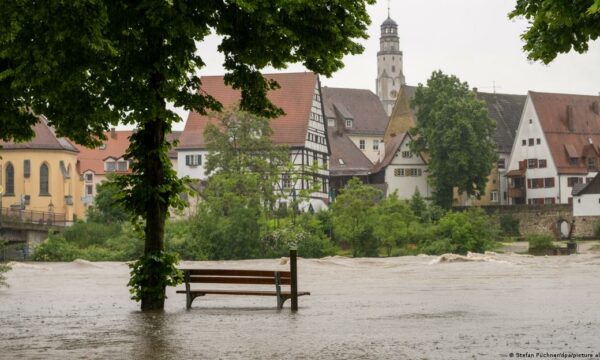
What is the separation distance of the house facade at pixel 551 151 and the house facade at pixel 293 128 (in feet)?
65.8

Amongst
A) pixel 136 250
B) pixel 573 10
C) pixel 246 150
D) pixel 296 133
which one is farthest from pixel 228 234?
pixel 573 10

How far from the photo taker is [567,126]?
367 feet

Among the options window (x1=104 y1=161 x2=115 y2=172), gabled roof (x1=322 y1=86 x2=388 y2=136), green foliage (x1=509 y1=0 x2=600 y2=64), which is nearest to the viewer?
green foliage (x1=509 y1=0 x2=600 y2=64)

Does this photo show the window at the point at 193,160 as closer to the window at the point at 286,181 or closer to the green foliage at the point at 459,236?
the window at the point at 286,181

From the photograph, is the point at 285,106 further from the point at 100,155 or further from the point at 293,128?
the point at 100,155

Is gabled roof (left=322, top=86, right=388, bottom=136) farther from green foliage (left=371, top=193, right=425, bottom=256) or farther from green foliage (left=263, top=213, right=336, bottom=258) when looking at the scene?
green foliage (left=263, top=213, right=336, bottom=258)

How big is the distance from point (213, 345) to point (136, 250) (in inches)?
2323

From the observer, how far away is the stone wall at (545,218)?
98012 millimetres

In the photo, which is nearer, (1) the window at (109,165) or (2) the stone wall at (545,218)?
(2) the stone wall at (545,218)

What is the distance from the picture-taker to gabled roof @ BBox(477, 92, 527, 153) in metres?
119

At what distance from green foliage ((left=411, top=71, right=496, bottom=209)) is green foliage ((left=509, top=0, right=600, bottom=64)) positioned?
8036 cm

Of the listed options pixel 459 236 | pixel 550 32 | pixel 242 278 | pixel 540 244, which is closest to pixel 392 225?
pixel 459 236

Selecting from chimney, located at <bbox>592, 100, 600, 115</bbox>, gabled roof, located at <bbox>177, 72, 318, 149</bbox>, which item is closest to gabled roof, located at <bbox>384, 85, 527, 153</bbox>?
chimney, located at <bbox>592, 100, 600, 115</bbox>

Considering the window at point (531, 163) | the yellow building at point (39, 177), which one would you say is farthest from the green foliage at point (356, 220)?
the yellow building at point (39, 177)
